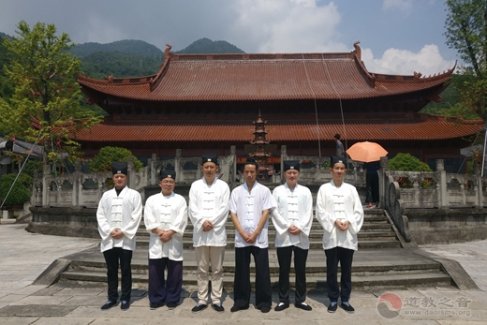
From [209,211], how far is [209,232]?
263 mm

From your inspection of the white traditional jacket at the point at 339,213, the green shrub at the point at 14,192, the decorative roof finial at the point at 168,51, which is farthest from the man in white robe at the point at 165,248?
the decorative roof finial at the point at 168,51

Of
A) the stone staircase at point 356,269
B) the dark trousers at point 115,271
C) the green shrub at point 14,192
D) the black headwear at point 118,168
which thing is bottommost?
the stone staircase at point 356,269

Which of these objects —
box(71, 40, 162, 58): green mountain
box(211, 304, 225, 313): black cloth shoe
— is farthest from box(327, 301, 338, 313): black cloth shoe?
box(71, 40, 162, 58): green mountain

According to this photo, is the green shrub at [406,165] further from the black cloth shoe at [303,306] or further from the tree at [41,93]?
the tree at [41,93]

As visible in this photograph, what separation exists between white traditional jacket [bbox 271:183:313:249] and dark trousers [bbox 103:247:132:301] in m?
1.95

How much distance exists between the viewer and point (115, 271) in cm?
488

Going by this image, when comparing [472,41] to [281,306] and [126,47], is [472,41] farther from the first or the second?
[126,47]

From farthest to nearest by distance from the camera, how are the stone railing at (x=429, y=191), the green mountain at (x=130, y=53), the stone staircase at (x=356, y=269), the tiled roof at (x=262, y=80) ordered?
the green mountain at (x=130, y=53)
the tiled roof at (x=262, y=80)
the stone railing at (x=429, y=191)
the stone staircase at (x=356, y=269)

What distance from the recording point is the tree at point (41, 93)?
737 inches

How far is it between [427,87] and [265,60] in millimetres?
11647

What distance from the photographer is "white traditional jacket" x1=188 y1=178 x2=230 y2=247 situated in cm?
473

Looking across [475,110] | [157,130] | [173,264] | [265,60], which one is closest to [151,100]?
[157,130]

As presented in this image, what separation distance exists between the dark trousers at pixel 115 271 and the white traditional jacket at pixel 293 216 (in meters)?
1.95

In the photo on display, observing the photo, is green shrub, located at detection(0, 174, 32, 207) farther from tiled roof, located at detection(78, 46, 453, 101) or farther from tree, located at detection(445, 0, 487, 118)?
tree, located at detection(445, 0, 487, 118)
